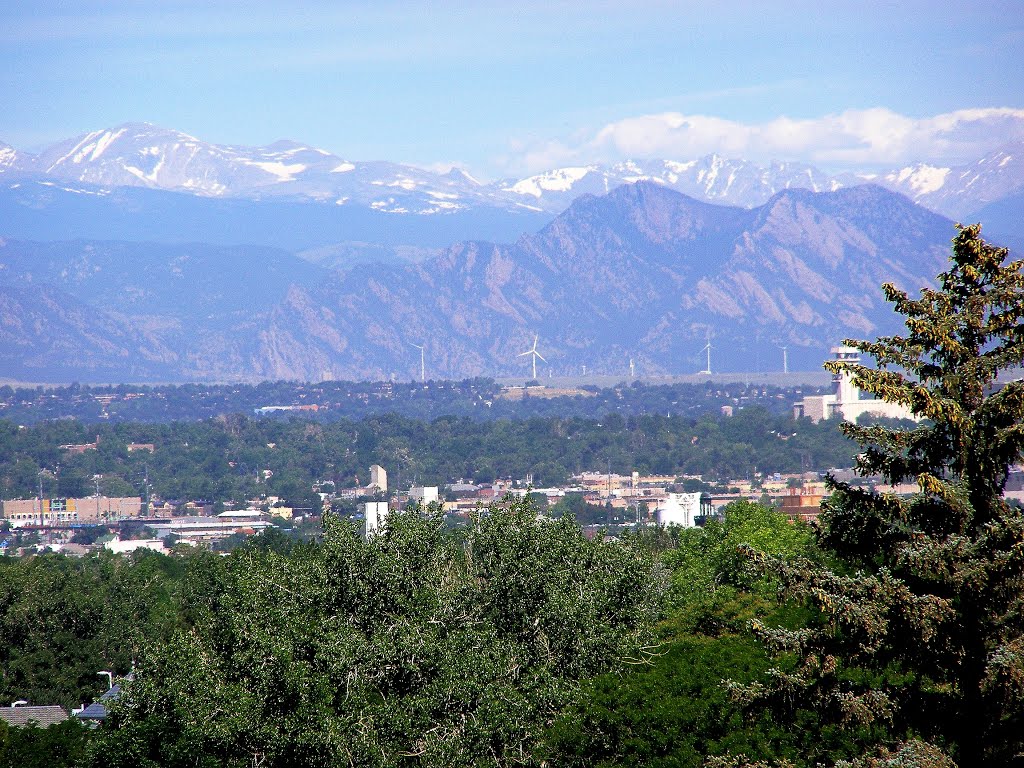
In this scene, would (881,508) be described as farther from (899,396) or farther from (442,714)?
(442,714)

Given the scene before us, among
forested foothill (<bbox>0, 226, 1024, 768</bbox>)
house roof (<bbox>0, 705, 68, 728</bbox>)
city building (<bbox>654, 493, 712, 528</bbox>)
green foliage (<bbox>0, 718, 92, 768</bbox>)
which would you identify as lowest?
city building (<bbox>654, 493, 712, 528</bbox>)

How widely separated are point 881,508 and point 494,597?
18.2 m

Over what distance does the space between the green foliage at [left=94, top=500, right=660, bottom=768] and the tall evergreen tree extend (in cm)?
1298

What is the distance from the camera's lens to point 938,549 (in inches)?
704

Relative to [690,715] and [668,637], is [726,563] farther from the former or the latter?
[690,715]

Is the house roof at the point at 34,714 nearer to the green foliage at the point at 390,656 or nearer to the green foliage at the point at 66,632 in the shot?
the green foliage at the point at 66,632

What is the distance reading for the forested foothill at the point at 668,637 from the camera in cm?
1827

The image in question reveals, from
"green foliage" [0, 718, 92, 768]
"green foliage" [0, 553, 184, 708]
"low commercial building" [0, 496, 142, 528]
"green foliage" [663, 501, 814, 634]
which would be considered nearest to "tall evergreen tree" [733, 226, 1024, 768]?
"green foliage" [663, 501, 814, 634]

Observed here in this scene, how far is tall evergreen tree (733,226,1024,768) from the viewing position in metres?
18.0

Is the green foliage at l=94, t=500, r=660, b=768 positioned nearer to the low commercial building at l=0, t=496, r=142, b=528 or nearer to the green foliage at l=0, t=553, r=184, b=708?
the green foliage at l=0, t=553, r=184, b=708

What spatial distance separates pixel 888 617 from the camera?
18.2 m

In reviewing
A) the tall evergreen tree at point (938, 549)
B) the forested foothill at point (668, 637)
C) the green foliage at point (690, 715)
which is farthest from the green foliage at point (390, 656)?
the tall evergreen tree at point (938, 549)

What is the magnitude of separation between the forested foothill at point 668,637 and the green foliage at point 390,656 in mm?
63

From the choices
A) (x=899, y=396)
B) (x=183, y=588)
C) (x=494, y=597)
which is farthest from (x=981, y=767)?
(x=183, y=588)
